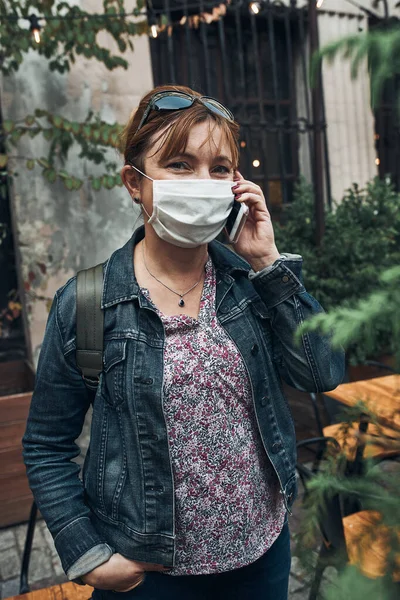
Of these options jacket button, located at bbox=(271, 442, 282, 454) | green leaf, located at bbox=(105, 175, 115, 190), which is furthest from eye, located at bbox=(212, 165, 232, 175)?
green leaf, located at bbox=(105, 175, 115, 190)

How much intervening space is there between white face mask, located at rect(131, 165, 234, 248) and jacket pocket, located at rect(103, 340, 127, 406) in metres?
0.35

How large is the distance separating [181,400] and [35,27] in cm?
343

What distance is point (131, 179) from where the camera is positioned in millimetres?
1700

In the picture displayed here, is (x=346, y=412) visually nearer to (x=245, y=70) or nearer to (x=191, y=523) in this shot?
(x=191, y=523)

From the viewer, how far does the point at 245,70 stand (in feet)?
17.3

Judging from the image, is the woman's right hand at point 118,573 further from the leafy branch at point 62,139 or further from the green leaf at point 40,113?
the green leaf at point 40,113

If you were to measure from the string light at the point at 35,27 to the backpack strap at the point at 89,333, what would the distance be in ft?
10.1

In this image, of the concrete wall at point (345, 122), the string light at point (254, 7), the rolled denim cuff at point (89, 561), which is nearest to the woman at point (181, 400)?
the rolled denim cuff at point (89, 561)

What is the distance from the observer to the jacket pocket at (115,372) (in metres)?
1.47

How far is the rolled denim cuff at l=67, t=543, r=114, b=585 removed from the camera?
57.0 inches

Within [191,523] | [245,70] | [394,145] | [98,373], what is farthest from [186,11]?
[191,523]

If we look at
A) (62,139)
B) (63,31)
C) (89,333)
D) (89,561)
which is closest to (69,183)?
(62,139)

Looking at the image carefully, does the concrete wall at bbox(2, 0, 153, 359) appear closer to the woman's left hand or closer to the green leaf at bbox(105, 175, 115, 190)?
the green leaf at bbox(105, 175, 115, 190)

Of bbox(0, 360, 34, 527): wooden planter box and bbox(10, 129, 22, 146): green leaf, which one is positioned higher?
bbox(10, 129, 22, 146): green leaf
